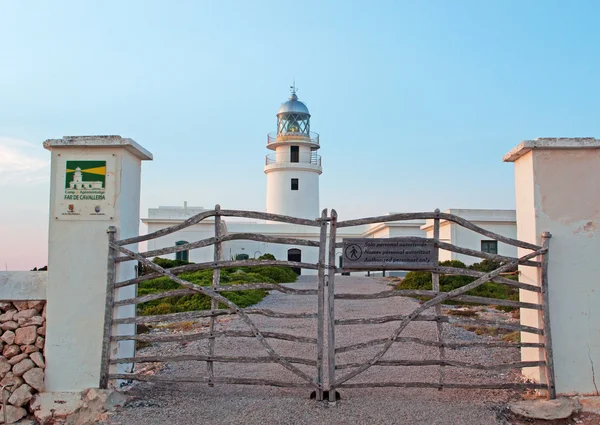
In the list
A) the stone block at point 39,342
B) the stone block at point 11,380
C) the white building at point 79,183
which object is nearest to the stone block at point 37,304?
the stone block at point 39,342

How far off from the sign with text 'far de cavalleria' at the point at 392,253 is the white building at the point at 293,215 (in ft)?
67.3

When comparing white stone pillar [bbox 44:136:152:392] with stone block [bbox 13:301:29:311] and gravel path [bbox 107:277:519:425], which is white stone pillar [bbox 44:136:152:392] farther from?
gravel path [bbox 107:277:519:425]

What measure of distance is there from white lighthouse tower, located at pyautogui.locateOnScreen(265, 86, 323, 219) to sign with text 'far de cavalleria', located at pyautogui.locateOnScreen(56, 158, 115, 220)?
29377 millimetres

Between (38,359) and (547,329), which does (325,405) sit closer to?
(547,329)

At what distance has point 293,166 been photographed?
118 ft

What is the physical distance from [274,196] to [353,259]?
30607 mm

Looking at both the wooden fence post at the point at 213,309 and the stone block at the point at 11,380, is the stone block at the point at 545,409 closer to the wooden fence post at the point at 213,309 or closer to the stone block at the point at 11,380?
the wooden fence post at the point at 213,309

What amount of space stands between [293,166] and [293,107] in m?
3.99

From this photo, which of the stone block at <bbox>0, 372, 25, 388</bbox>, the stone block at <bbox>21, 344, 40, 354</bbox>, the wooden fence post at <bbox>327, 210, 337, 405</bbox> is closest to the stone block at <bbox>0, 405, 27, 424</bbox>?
the stone block at <bbox>0, 372, 25, 388</bbox>

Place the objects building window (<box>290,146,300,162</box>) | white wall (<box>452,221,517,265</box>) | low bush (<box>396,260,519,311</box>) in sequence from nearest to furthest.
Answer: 1. low bush (<box>396,260,519,311</box>)
2. white wall (<box>452,221,517,265</box>)
3. building window (<box>290,146,300,162</box>)

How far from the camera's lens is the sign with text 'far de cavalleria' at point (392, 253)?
A: 19.5 feet

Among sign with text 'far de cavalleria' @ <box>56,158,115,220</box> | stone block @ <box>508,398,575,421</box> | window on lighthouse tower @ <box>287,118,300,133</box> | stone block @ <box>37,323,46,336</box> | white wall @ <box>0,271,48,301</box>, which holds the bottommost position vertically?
stone block @ <box>508,398,575,421</box>

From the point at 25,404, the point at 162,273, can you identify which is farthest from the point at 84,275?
the point at 25,404

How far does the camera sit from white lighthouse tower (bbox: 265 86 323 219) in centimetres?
3606
